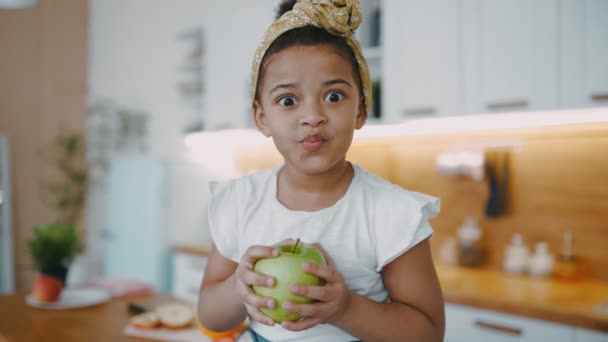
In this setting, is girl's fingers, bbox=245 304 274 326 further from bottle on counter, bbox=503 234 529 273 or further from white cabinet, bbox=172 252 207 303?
white cabinet, bbox=172 252 207 303

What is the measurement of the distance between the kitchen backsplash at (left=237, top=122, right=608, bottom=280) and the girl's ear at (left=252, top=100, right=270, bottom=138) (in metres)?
1.08

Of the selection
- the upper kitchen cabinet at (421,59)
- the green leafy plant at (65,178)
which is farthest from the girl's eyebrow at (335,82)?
the green leafy plant at (65,178)

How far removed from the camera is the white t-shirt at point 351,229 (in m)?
0.62

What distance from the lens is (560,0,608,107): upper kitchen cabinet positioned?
1.63m

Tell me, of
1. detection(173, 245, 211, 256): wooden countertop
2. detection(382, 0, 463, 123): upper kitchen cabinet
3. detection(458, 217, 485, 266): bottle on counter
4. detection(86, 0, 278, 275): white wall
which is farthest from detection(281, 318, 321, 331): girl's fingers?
detection(173, 245, 211, 256): wooden countertop

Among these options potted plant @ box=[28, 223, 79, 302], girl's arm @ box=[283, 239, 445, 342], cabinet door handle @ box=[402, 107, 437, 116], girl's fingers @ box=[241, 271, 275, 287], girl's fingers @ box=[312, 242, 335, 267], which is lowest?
potted plant @ box=[28, 223, 79, 302]

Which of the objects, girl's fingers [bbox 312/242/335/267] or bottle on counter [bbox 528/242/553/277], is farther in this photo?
bottle on counter [bbox 528/242/553/277]

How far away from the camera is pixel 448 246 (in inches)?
85.0

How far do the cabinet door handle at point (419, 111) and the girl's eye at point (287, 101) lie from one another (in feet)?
4.92

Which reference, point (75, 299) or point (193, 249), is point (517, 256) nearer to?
point (75, 299)

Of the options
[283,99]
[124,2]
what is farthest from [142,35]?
[283,99]

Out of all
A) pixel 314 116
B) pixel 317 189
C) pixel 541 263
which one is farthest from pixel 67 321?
pixel 541 263

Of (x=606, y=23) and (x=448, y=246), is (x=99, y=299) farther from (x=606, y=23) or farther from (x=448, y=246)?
(x=606, y=23)

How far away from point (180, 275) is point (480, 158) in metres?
1.75
